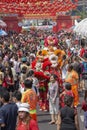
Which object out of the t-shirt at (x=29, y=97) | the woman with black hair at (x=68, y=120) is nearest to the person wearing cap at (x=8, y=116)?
the woman with black hair at (x=68, y=120)

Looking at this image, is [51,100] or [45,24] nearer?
[51,100]

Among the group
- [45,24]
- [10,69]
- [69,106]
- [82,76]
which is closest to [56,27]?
[45,24]

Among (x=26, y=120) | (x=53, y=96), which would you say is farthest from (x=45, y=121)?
(x=26, y=120)

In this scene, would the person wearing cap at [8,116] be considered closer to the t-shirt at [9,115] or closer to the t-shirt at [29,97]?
the t-shirt at [9,115]

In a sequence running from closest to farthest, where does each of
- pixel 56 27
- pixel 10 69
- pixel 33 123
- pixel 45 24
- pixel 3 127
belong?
pixel 33 123, pixel 3 127, pixel 10 69, pixel 56 27, pixel 45 24

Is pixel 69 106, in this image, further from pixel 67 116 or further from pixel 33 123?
pixel 33 123

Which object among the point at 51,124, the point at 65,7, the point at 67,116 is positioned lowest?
the point at 51,124

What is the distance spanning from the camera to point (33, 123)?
331 inches

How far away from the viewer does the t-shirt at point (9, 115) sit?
9383mm

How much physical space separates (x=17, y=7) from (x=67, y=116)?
42.3 m

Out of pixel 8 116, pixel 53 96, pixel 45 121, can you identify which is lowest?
pixel 45 121

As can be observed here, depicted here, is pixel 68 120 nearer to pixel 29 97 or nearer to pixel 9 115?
pixel 9 115

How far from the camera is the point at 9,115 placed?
373 inches

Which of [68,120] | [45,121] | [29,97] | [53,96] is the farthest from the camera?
[45,121]
